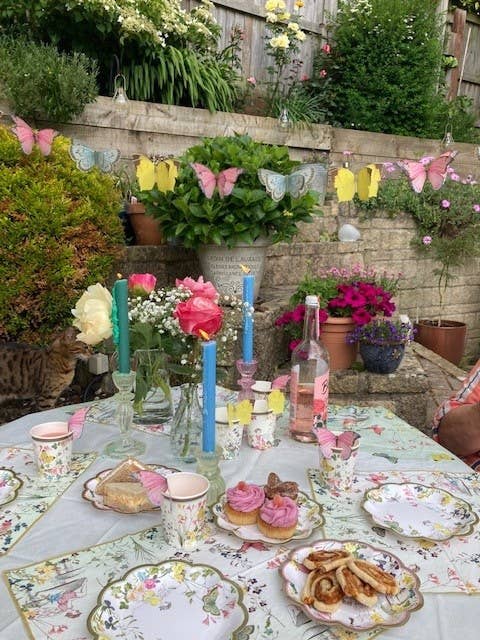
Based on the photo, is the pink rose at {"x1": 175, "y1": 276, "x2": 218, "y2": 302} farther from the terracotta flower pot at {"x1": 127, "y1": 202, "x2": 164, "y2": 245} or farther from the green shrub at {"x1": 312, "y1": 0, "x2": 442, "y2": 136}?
the green shrub at {"x1": 312, "y1": 0, "x2": 442, "y2": 136}

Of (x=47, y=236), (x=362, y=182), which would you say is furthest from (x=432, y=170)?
(x=47, y=236)

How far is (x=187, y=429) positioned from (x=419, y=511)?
566 mm

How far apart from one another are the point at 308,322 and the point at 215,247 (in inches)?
62.6

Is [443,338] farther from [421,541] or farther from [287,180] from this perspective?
[421,541]

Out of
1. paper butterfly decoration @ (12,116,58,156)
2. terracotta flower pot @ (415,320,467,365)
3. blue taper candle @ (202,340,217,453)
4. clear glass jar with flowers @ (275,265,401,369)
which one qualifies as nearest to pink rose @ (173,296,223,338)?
blue taper candle @ (202,340,217,453)

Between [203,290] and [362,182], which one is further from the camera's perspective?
[362,182]

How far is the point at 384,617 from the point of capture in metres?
0.81

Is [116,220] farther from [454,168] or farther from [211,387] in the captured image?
[454,168]

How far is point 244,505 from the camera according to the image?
1017mm

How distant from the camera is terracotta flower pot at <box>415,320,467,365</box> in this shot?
17.3ft

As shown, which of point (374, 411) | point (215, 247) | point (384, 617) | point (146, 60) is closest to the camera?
point (384, 617)

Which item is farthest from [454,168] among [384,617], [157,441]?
[384,617]

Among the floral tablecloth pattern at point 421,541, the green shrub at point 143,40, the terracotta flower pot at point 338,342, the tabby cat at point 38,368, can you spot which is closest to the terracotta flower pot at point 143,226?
the tabby cat at point 38,368

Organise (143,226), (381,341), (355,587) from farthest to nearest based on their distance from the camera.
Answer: (143,226)
(381,341)
(355,587)
